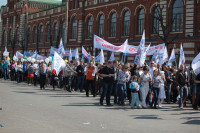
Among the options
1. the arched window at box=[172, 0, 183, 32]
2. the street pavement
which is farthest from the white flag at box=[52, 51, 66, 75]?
the arched window at box=[172, 0, 183, 32]

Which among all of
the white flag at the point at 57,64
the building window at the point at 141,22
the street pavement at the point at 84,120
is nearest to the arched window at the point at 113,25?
the building window at the point at 141,22

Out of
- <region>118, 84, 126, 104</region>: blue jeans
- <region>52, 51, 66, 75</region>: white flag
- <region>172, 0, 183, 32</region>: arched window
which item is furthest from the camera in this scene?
<region>172, 0, 183, 32</region>: arched window

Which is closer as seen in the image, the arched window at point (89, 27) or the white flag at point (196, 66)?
the white flag at point (196, 66)

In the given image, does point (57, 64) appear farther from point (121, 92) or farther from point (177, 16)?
point (177, 16)

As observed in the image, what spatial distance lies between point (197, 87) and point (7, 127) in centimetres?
812

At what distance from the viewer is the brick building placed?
30295 millimetres

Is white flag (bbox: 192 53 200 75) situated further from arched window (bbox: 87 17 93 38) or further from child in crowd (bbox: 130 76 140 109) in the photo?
arched window (bbox: 87 17 93 38)

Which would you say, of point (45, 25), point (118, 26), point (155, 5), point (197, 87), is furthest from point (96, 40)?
point (45, 25)

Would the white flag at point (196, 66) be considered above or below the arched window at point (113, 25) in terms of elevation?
below

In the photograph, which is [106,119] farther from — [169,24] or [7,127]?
[169,24]

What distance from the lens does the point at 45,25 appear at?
54344 mm

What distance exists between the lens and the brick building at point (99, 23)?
30295 mm

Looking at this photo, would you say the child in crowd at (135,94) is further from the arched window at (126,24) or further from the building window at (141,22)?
the arched window at (126,24)

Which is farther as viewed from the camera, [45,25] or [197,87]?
[45,25]
